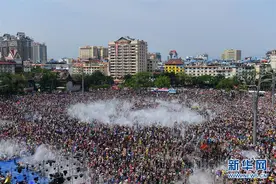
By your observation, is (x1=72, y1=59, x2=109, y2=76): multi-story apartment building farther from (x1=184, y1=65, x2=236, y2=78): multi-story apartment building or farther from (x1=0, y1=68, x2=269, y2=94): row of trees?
(x1=184, y1=65, x2=236, y2=78): multi-story apartment building

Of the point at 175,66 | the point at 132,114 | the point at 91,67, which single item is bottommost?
the point at 132,114

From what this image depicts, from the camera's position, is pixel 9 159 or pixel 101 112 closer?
pixel 9 159

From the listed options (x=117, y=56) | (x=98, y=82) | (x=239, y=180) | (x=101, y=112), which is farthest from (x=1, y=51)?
(x=239, y=180)

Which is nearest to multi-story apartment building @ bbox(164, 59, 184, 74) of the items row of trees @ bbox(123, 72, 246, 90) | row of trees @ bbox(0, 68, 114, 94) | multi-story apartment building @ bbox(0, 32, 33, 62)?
row of trees @ bbox(123, 72, 246, 90)

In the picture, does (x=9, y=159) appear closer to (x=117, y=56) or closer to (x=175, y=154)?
(x=175, y=154)

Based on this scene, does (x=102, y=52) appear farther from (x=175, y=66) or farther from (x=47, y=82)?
(x=47, y=82)

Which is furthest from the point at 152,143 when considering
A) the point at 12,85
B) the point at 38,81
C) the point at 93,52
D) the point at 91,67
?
the point at 93,52
